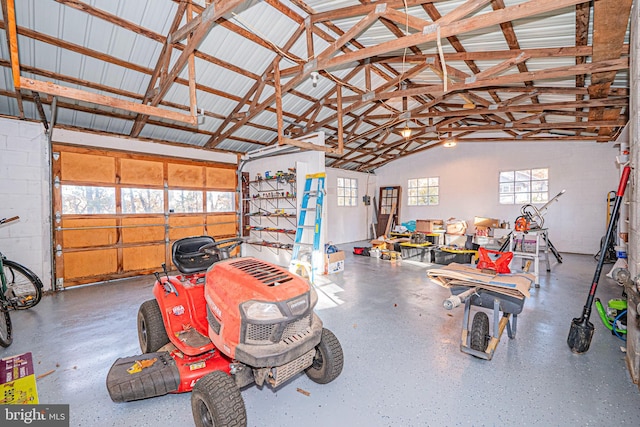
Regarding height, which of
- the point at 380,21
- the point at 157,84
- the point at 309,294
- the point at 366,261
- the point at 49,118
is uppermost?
the point at 380,21

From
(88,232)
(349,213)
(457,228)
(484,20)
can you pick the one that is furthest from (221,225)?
(457,228)

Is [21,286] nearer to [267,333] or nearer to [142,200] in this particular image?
[142,200]

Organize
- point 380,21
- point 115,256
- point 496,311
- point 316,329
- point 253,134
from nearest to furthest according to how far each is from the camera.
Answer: point 316,329 < point 496,311 < point 380,21 < point 115,256 < point 253,134

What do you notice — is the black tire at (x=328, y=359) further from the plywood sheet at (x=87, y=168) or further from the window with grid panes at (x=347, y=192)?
the window with grid panes at (x=347, y=192)

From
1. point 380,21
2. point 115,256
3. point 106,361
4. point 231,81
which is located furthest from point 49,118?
point 380,21

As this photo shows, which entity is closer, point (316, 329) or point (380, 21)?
point (316, 329)

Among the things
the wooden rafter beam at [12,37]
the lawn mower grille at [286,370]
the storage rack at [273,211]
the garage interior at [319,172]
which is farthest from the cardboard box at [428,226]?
the wooden rafter beam at [12,37]

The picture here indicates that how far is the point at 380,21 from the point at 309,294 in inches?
158

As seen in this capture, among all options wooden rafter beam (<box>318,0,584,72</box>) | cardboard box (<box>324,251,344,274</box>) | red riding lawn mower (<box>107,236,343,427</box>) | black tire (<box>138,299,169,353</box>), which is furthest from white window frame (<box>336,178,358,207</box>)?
black tire (<box>138,299,169,353</box>)

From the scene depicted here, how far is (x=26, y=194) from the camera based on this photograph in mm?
4590

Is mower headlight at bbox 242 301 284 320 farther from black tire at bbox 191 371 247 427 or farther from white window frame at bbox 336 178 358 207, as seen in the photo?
white window frame at bbox 336 178 358 207

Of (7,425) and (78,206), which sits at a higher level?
(78,206)

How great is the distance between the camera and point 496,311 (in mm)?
2447

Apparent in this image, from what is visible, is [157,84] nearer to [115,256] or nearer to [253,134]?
[253,134]
